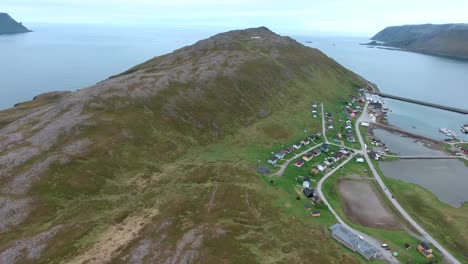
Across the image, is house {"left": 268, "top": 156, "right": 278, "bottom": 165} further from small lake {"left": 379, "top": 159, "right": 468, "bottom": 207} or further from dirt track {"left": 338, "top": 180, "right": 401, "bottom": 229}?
small lake {"left": 379, "top": 159, "right": 468, "bottom": 207}

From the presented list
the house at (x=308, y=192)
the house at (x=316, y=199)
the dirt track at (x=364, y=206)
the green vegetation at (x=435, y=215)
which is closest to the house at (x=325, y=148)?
the dirt track at (x=364, y=206)

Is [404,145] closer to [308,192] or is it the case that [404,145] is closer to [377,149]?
[377,149]

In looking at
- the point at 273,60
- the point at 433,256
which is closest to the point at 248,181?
the point at 433,256

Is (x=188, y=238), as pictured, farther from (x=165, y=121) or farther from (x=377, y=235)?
(x=165, y=121)

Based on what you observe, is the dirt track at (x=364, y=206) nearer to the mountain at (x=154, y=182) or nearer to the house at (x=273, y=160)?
the mountain at (x=154, y=182)

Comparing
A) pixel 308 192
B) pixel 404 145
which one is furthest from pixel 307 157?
pixel 404 145
